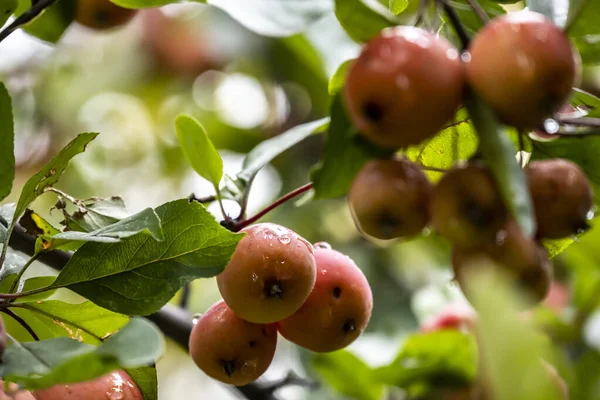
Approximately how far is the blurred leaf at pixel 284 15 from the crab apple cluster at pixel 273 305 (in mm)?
177

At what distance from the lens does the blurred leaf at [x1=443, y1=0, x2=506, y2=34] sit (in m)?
0.70

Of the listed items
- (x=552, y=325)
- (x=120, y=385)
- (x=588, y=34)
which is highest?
(x=588, y=34)

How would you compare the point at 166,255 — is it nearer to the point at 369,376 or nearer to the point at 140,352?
the point at 140,352

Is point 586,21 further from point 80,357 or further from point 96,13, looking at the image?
point 96,13

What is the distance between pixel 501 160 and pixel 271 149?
1.58 feet

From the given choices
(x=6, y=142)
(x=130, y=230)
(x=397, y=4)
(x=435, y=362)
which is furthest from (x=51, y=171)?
(x=435, y=362)

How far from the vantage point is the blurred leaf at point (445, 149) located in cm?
73

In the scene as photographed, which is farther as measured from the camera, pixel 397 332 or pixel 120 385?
pixel 397 332

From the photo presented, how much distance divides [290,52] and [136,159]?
2.17 ft

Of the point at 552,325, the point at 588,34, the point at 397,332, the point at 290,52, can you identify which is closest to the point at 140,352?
the point at 588,34

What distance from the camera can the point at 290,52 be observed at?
2.19 m

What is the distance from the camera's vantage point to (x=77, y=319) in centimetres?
79

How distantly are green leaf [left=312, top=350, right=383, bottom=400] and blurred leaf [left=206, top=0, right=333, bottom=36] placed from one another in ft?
2.09

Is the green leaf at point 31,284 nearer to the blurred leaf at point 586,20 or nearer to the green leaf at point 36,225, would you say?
the green leaf at point 36,225
